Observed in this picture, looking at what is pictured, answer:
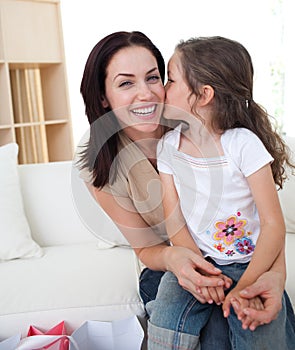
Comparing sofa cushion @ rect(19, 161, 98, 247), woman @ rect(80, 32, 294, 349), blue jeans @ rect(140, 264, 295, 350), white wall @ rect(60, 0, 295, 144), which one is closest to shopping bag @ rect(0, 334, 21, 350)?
woman @ rect(80, 32, 294, 349)

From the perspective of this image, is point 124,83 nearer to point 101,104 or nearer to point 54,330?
point 101,104

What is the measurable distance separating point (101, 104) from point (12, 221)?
2.49 feet

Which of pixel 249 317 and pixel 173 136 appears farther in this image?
pixel 173 136

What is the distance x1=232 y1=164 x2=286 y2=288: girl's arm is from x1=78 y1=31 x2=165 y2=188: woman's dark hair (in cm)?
43

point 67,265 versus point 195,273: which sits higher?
point 195,273

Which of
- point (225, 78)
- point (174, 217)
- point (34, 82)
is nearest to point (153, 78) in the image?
point (225, 78)

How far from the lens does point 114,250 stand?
2174mm

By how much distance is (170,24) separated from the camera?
15.6ft

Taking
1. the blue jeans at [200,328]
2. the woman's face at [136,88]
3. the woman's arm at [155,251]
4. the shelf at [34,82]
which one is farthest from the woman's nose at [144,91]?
the shelf at [34,82]

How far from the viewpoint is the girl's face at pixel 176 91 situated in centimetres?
151

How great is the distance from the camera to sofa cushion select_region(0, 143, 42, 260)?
2135mm

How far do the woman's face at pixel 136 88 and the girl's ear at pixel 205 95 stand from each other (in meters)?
0.11

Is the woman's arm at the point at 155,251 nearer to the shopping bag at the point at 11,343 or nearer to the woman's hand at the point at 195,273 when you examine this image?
the woman's hand at the point at 195,273

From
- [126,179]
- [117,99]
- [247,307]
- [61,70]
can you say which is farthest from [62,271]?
[61,70]
